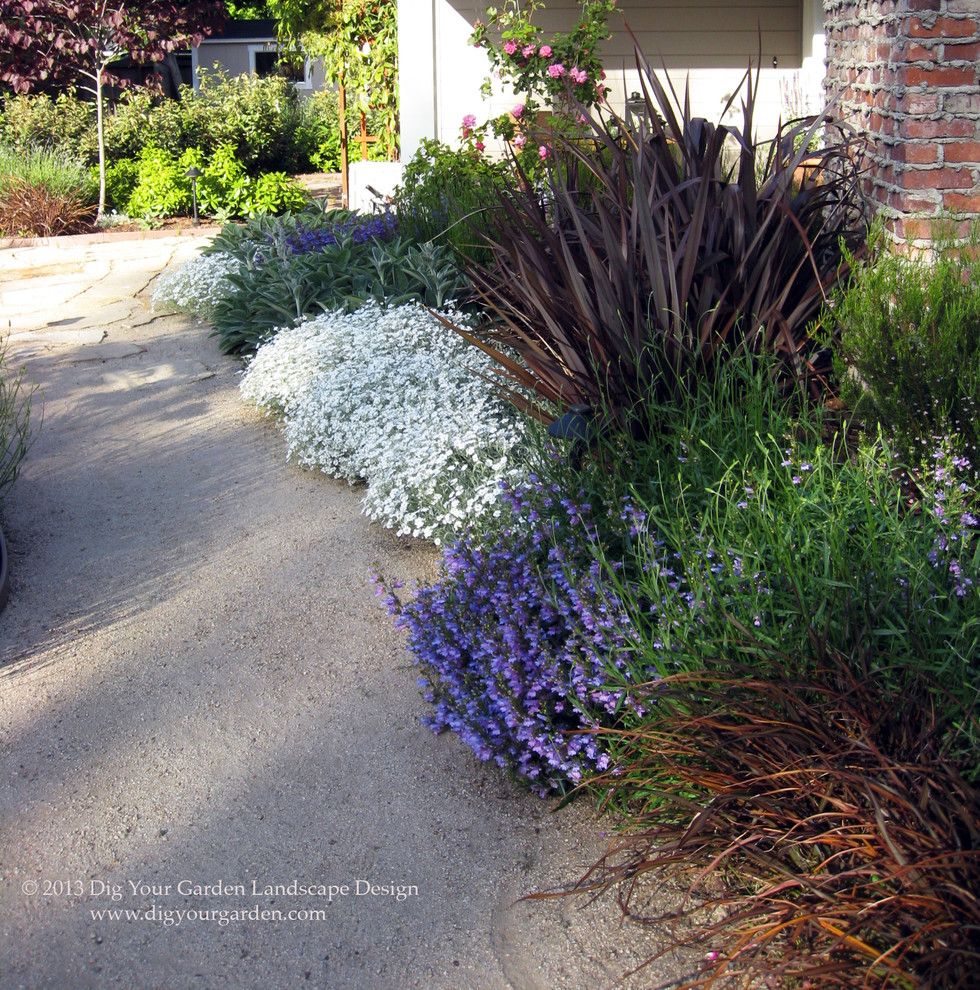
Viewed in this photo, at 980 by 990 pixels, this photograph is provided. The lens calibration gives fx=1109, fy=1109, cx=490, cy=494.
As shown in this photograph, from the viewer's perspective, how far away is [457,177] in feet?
26.6

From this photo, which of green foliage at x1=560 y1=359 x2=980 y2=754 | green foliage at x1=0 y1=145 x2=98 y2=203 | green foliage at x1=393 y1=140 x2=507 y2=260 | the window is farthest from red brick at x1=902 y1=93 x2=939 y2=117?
the window

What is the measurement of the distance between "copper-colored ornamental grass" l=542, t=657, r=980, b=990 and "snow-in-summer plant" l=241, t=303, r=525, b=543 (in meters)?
1.52

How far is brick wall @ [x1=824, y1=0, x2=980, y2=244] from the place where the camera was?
161 inches

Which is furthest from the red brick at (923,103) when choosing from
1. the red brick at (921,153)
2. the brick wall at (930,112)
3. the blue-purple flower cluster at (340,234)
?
the blue-purple flower cluster at (340,234)

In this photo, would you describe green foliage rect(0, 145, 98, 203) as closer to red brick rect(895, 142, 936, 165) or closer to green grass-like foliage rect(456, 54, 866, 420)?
green grass-like foliage rect(456, 54, 866, 420)

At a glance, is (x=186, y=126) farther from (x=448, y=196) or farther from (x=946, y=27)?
(x=946, y=27)

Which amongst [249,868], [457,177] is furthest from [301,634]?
[457,177]

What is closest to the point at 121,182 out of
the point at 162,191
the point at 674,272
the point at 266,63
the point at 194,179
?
the point at 162,191

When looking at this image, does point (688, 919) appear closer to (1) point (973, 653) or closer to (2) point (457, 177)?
(1) point (973, 653)

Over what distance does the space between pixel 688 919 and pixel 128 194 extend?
1245 centimetres

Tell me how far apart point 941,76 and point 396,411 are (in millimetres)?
2545

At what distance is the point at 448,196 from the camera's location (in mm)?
7555

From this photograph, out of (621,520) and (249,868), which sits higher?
(621,520)

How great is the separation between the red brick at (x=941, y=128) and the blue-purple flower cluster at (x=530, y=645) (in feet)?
6.78
